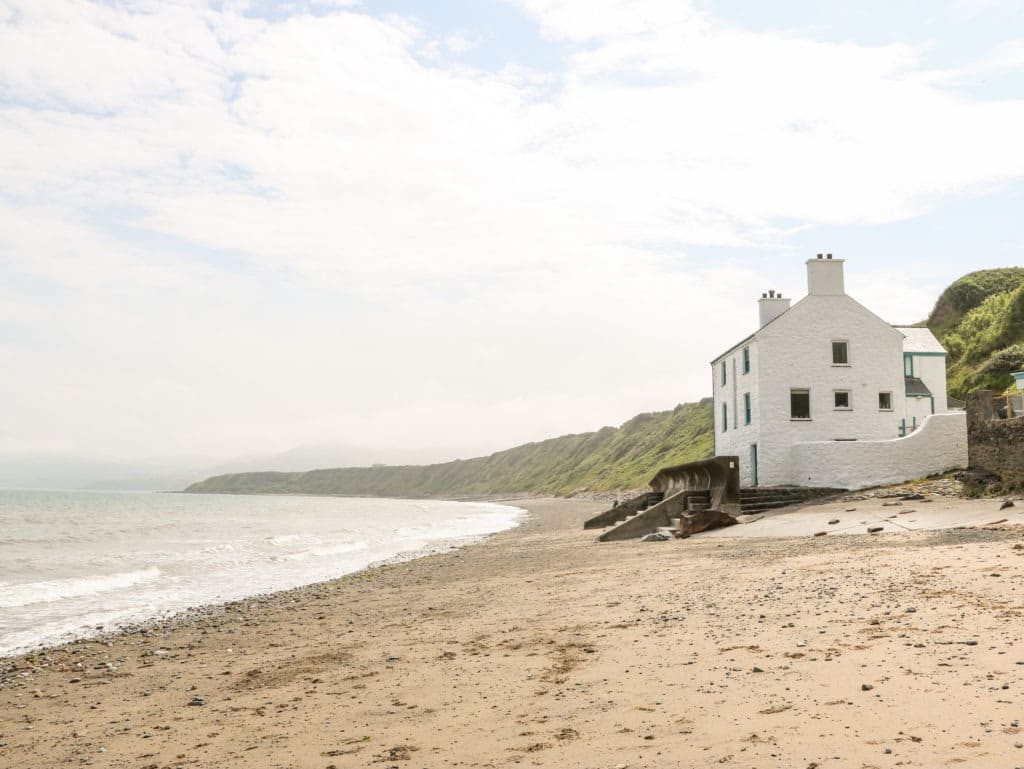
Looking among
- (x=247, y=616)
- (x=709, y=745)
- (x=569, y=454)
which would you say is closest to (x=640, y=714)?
(x=709, y=745)

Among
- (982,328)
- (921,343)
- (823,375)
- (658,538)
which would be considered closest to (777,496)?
(823,375)

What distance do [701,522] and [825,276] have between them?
48.9 feet

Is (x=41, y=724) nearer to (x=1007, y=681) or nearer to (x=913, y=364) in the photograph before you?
(x=1007, y=681)

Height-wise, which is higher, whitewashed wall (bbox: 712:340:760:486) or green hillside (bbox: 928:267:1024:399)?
green hillside (bbox: 928:267:1024:399)

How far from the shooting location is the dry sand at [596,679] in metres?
5.99

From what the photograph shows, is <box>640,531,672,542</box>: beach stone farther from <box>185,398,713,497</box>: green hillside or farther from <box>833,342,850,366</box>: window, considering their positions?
<box>185,398,713,497</box>: green hillside

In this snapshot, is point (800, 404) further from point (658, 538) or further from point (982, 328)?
point (982, 328)

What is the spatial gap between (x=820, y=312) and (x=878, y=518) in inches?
585

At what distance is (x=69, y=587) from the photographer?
21797mm

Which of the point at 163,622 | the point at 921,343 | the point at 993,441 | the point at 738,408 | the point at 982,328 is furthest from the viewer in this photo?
the point at 982,328

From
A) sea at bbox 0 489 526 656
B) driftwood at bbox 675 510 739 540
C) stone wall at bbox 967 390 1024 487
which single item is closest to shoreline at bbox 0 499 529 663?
sea at bbox 0 489 526 656

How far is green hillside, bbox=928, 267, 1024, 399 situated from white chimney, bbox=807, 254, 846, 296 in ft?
72.2

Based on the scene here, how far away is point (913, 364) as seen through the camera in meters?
45.7

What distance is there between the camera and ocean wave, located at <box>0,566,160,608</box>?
64.6ft
